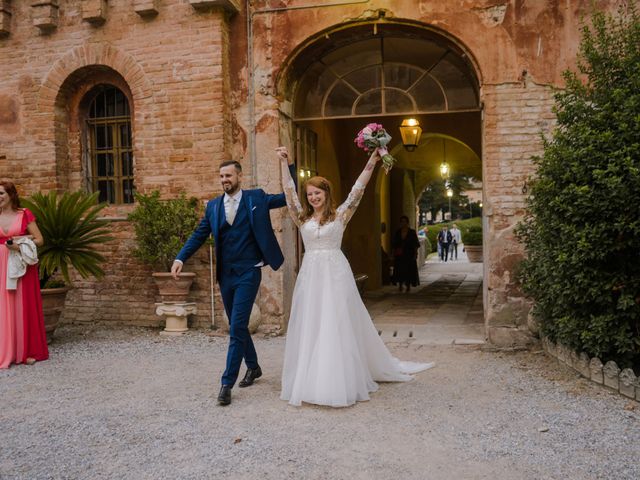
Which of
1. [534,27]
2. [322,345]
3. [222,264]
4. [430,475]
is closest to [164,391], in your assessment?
[222,264]

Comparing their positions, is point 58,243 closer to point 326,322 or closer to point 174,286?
point 174,286

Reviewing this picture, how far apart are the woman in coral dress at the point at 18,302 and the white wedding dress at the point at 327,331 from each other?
130 inches

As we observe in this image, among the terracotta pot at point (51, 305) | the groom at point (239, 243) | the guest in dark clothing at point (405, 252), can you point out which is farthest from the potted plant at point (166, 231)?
the guest in dark clothing at point (405, 252)

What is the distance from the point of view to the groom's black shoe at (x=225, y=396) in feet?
15.3

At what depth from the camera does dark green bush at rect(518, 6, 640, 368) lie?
493cm

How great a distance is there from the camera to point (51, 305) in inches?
288

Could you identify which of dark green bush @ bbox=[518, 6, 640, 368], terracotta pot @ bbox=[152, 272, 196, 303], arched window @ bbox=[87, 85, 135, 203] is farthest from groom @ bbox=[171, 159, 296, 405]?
arched window @ bbox=[87, 85, 135, 203]

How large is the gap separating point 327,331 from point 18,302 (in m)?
3.82

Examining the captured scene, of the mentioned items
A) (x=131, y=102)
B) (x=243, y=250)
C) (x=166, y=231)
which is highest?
(x=131, y=102)

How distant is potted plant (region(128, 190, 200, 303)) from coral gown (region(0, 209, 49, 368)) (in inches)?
58.9

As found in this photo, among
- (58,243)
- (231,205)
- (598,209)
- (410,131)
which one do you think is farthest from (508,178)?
(58,243)

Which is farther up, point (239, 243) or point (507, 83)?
point (507, 83)

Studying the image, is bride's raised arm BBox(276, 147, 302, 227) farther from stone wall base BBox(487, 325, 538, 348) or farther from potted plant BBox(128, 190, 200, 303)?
stone wall base BBox(487, 325, 538, 348)

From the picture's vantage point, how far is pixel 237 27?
25.5 ft
